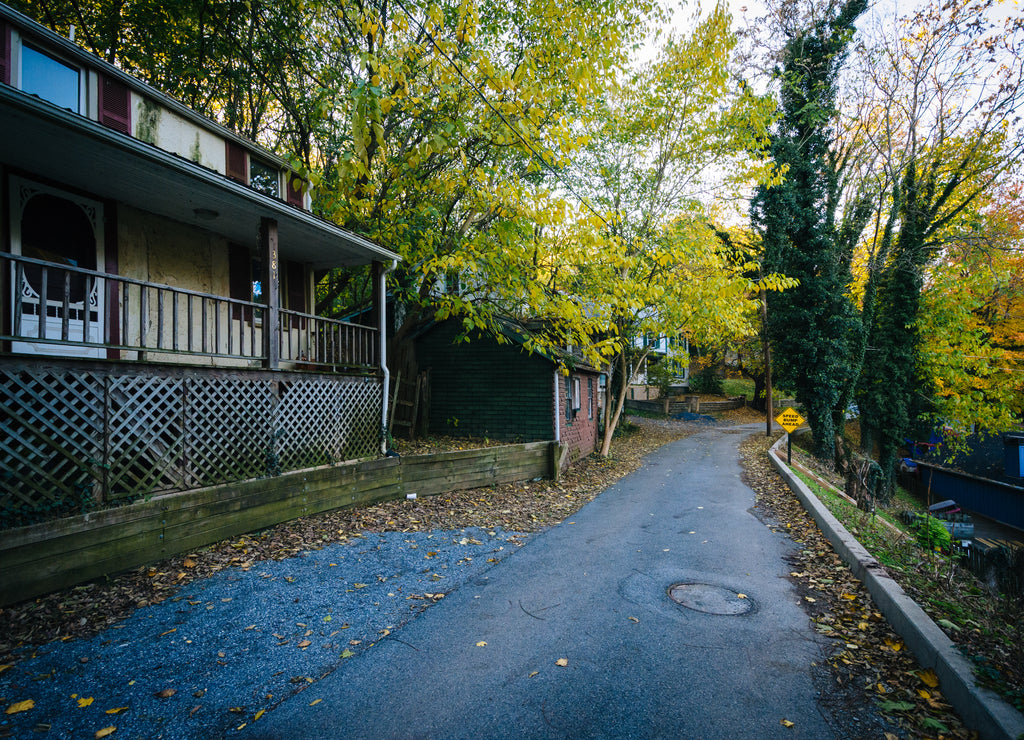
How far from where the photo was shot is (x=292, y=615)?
4438 mm

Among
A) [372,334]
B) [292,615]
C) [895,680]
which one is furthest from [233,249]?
[895,680]

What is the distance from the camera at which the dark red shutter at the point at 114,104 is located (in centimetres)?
817

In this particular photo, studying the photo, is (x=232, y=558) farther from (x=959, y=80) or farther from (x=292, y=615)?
(x=959, y=80)

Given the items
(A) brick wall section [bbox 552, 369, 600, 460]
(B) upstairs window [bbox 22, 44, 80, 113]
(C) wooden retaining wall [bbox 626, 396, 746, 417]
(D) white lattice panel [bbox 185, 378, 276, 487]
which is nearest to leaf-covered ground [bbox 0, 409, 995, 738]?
(D) white lattice panel [bbox 185, 378, 276, 487]

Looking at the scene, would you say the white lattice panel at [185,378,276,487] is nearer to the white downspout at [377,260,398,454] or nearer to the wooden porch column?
the wooden porch column

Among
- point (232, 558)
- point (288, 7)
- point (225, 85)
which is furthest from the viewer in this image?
point (225, 85)

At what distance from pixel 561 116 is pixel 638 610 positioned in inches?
383

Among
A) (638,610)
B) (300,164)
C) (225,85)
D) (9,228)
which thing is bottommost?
(638,610)

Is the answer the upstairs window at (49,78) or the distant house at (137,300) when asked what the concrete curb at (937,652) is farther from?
the upstairs window at (49,78)

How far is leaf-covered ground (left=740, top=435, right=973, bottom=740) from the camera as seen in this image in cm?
300

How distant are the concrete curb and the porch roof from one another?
838 cm

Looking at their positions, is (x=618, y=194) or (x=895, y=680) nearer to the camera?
A: (x=895, y=680)

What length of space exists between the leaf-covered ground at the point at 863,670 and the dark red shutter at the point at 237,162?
11858 mm

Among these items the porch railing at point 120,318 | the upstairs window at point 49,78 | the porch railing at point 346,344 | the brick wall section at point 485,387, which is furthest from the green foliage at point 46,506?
the brick wall section at point 485,387
